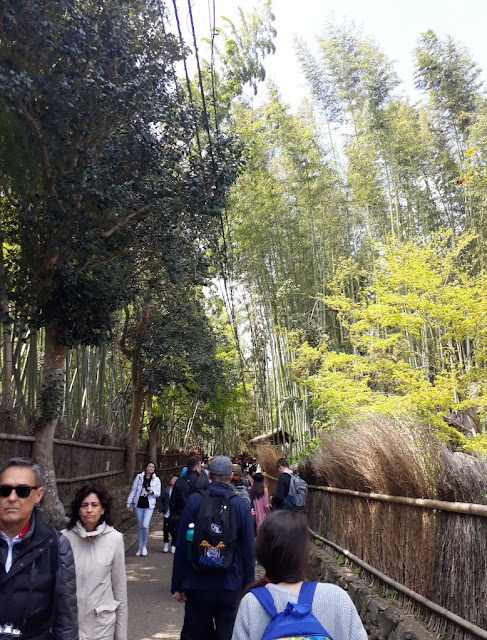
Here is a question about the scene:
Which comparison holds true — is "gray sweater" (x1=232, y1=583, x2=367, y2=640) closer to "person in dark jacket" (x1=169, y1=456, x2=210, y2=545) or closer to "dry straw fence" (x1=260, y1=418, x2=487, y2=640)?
"dry straw fence" (x1=260, y1=418, x2=487, y2=640)

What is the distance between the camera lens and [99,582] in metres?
2.61

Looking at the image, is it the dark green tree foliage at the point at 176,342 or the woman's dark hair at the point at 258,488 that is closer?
the woman's dark hair at the point at 258,488

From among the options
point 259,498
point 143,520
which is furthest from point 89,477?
point 259,498

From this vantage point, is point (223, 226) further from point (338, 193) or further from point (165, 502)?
point (338, 193)

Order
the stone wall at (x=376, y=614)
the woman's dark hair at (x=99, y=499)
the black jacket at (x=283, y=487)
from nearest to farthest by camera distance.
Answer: the woman's dark hair at (x=99, y=499) < the stone wall at (x=376, y=614) < the black jacket at (x=283, y=487)

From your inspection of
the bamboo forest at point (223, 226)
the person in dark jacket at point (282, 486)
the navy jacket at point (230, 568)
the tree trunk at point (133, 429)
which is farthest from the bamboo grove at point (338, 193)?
the navy jacket at point (230, 568)

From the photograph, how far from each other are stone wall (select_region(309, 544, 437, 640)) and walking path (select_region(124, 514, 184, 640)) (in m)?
1.39

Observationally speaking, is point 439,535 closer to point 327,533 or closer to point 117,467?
point 327,533

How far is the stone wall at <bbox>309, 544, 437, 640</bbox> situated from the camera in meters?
3.65

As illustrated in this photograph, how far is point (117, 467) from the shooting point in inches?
533

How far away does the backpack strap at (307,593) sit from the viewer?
4.87 ft

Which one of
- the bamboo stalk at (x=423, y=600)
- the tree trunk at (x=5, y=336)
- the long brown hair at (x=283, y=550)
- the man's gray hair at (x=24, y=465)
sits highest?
the tree trunk at (x=5, y=336)

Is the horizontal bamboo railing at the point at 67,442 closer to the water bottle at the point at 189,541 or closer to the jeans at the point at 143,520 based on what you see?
the jeans at the point at 143,520

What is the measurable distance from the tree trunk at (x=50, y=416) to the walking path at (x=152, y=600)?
1135 mm
